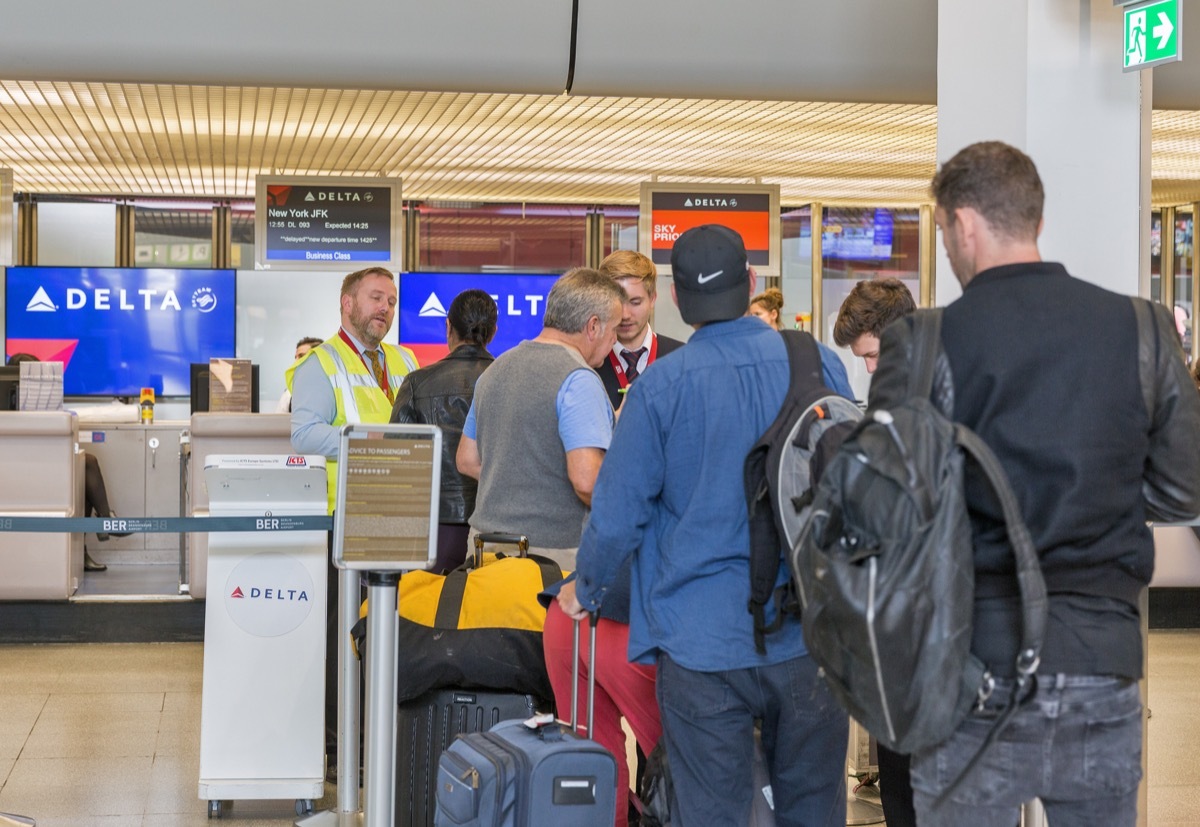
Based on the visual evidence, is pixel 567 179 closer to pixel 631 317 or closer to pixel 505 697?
pixel 631 317

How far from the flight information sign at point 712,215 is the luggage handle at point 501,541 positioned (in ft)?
21.8

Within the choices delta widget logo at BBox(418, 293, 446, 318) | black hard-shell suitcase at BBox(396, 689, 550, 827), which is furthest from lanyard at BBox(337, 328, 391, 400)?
delta widget logo at BBox(418, 293, 446, 318)

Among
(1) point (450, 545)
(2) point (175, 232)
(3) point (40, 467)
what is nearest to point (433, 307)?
(2) point (175, 232)

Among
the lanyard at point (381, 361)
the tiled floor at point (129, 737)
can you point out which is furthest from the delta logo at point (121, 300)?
the lanyard at point (381, 361)

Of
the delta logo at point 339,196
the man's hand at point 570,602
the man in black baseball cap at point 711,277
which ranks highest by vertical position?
the delta logo at point 339,196

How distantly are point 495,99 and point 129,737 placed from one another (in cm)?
377

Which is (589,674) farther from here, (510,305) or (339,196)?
(510,305)

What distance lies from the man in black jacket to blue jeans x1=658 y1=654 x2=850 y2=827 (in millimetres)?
462

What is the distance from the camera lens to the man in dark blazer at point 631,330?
175 inches

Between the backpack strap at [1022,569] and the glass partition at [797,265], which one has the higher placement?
the glass partition at [797,265]

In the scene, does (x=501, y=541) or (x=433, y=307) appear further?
(x=433, y=307)

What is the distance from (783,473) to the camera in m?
2.35

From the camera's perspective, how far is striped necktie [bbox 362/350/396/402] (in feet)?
15.3

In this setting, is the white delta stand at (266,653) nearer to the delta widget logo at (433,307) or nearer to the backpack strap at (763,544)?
the backpack strap at (763,544)
